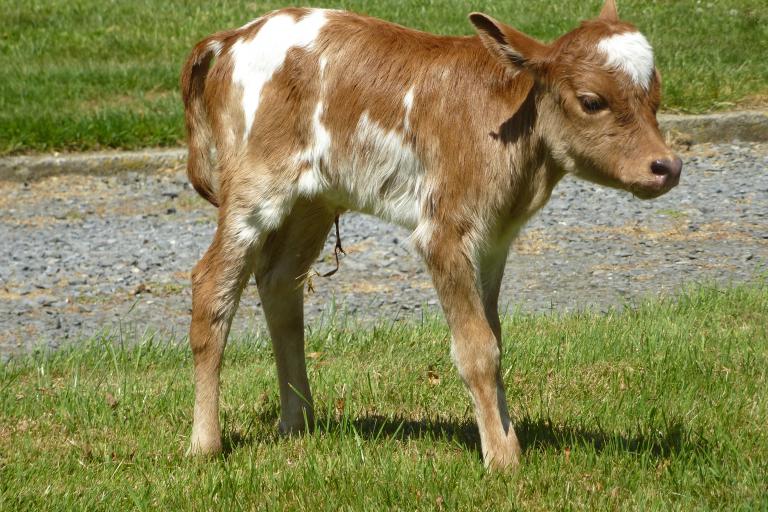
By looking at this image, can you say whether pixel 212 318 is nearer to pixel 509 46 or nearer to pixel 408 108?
pixel 408 108

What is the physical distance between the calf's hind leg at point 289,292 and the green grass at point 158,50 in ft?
19.0

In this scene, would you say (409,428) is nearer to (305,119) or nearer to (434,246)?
(434,246)

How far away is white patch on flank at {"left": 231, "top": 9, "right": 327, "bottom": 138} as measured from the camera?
4949 mm

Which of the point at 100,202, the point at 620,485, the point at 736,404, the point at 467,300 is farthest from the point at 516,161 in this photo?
the point at 100,202

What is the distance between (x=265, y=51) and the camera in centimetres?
498

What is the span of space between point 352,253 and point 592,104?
174 inches

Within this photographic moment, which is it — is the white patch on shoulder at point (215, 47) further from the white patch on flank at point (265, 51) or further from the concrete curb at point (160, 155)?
the concrete curb at point (160, 155)

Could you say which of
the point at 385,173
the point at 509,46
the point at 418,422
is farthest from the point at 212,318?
the point at 509,46

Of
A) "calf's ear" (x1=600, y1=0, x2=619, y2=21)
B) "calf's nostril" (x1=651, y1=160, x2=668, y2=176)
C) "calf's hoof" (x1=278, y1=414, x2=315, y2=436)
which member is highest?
"calf's ear" (x1=600, y1=0, x2=619, y2=21)

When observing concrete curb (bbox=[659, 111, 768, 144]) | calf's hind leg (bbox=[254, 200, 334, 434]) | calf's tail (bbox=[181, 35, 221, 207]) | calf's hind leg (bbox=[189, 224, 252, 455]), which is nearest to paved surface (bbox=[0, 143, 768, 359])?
concrete curb (bbox=[659, 111, 768, 144])

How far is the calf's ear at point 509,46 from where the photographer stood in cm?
443

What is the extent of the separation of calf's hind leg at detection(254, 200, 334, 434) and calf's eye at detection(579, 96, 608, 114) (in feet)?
4.65

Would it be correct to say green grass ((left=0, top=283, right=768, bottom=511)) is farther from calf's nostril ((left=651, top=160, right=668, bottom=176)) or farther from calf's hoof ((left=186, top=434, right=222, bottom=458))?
A: calf's nostril ((left=651, top=160, right=668, bottom=176))

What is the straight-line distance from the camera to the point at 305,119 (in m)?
4.88
